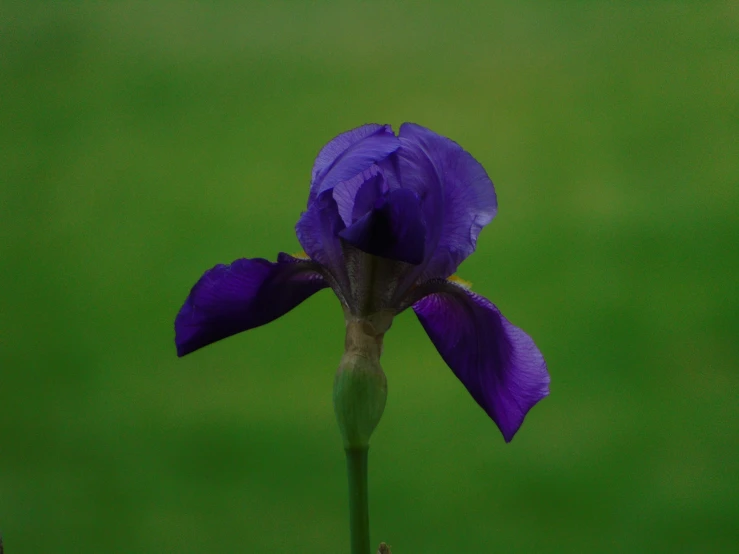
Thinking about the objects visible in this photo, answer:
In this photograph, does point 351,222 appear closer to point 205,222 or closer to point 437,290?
point 437,290

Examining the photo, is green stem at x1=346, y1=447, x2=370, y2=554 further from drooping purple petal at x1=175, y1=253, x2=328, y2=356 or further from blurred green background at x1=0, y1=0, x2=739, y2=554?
blurred green background at x1=0, y1=0, x2=739, y2=554

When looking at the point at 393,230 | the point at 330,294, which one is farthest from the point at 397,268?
the point at 330,294

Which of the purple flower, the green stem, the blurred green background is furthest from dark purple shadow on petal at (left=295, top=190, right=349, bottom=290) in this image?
the blurred green background

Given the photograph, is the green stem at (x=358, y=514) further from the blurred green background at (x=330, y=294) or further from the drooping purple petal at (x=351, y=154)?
the blurred green background at (x=330, y=294)

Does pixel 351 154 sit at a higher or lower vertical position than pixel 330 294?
lower

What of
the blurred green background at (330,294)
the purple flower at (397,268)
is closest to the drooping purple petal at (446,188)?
the purple flower at (397,268)

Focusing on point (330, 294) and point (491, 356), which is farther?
point (330, 294)

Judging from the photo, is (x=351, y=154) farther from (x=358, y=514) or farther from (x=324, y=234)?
(x=358, y=514)

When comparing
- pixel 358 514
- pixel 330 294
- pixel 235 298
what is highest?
pixel 330 294
